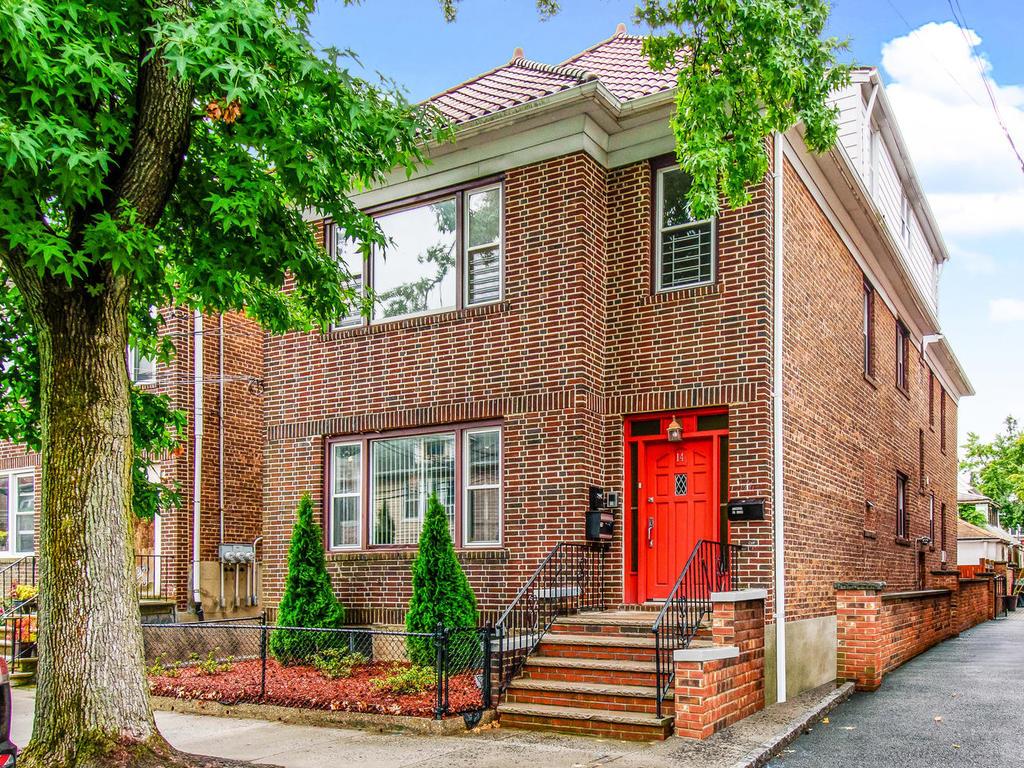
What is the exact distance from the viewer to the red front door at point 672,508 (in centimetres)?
1193

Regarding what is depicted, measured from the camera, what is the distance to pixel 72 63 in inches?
276

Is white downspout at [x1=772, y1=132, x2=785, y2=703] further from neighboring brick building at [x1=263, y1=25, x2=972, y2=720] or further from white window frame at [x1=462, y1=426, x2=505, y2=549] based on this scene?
white window frame at [x1=462, y1=426, x2=505, y2=549]

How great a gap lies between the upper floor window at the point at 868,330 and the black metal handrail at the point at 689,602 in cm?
646

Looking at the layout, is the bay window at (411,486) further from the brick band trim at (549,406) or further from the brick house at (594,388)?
the brick band trim at (549,406)

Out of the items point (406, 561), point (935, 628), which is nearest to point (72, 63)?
point (406, 561)

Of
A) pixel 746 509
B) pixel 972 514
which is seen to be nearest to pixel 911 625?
pixel 746 509

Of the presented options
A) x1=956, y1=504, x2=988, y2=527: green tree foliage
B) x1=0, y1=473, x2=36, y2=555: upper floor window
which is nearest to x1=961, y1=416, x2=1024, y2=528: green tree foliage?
x1=956, y1=504, x2=988, y2=527: green tree foliage

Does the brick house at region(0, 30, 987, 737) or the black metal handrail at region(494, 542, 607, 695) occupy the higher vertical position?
the brick house at region(0, 30, 987, 737)

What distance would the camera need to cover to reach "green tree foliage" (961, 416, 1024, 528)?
4959 cm

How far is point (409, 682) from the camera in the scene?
1081 centimetres

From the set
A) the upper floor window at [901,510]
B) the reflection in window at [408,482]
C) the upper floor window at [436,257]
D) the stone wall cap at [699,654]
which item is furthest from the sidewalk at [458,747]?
the upper floor window at [901,510]

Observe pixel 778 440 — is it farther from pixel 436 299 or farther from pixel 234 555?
pixel 234 555

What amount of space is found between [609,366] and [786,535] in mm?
2927

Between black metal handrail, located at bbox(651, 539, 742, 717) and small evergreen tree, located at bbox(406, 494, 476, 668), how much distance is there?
2.39 meters
